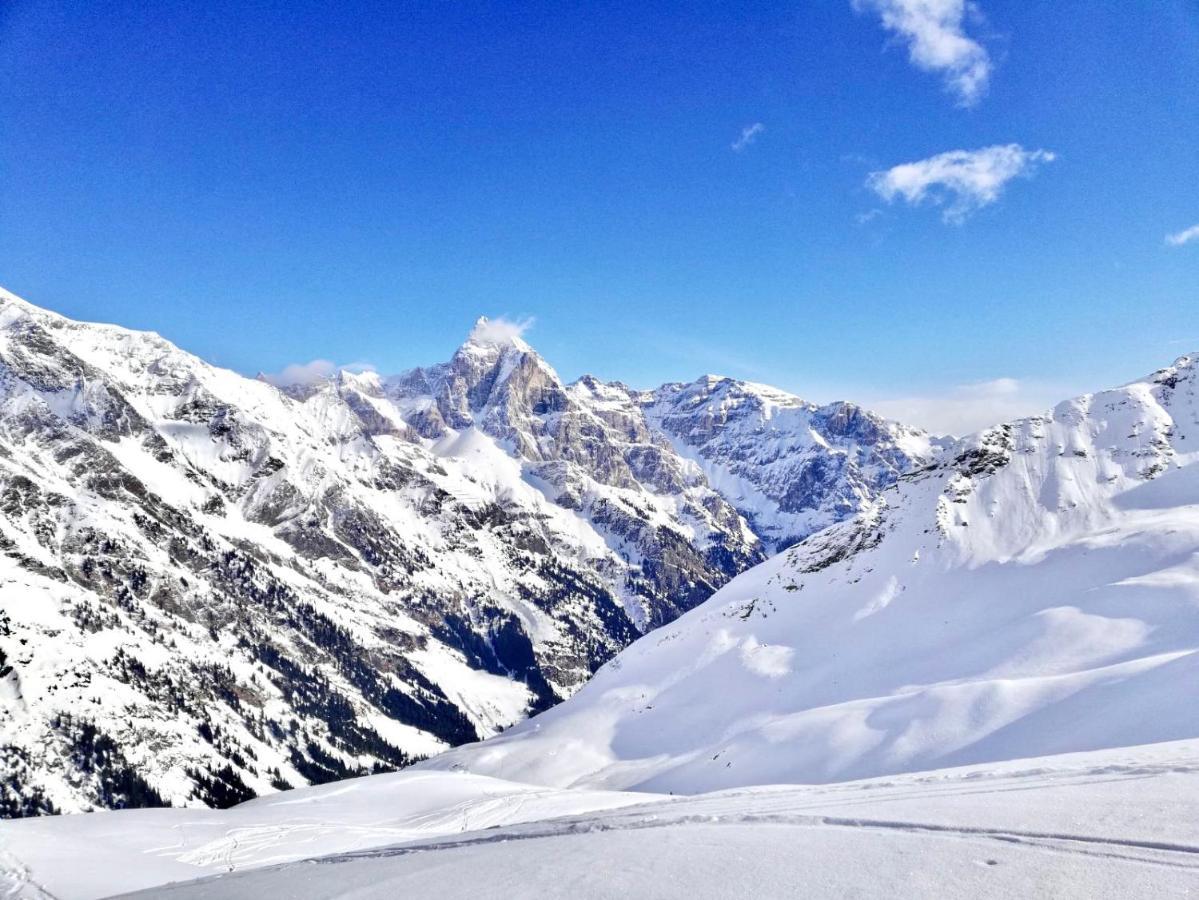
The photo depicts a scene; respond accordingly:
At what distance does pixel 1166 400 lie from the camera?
290 ft

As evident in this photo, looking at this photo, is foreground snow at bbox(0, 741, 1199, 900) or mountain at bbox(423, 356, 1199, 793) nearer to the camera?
foreground snow at bbox(0, 741, 1199, 900)

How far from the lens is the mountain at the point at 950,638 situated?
44188mm

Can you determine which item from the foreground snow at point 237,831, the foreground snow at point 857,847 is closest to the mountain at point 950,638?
the foreground snow at point 237,831

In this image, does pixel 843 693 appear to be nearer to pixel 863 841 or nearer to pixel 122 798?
pixel 863 841

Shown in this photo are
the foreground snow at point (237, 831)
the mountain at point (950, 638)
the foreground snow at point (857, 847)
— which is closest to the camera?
the foreground snow at point (857, 847)

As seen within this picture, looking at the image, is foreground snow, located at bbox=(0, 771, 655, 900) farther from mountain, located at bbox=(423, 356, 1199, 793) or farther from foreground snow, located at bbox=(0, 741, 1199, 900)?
foreground snow, located at bbox=(0, 741, 1199, 900)

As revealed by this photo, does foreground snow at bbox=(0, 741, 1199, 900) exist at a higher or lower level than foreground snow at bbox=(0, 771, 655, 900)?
higher

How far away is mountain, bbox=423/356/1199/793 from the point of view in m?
44.2

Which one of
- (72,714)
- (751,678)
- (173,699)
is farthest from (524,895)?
(173,699)

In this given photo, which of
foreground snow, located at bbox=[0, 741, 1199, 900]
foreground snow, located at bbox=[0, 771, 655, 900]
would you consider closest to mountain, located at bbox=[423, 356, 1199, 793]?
foreground snow, located at bbox=[0, 771, 655, 900]

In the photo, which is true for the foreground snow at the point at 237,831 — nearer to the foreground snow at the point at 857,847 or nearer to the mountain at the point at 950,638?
the mountain at the point at 950,638

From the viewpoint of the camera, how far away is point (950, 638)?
207 feet

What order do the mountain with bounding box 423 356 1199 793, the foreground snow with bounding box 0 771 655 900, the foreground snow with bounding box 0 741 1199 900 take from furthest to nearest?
1. the mountain with bounding box 423 356 1199 793
2. the foreground snow with bounding box 0 771 655 900
3. the foreground snow with bounding box 0 741 1199 900

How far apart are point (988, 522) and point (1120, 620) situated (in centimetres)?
2681
